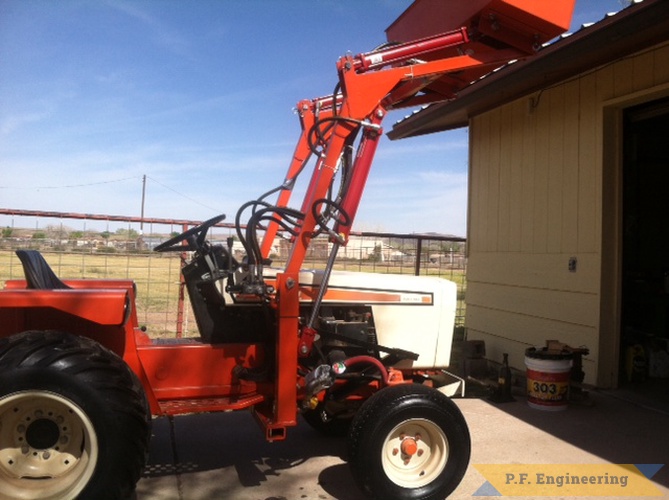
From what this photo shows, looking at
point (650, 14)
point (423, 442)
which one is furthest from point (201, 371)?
point (650, 14)

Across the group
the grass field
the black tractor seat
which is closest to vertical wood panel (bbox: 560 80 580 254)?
the grass field

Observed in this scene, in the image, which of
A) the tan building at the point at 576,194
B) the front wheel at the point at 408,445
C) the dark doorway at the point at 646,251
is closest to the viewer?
the front wheel at the point at 408,445

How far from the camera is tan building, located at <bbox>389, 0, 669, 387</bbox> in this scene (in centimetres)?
554

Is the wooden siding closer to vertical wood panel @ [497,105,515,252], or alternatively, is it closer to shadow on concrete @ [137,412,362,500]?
vertical wood panel @ [497,105,515,252]

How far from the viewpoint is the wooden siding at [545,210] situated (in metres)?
5.76

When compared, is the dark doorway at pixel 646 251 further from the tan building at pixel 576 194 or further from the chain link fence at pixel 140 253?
the chain link fence at pixel 140 253

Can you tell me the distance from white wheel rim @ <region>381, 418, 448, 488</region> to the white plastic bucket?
2.29 metres

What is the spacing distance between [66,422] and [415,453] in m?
1.85

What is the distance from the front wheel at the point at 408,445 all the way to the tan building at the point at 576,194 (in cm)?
314

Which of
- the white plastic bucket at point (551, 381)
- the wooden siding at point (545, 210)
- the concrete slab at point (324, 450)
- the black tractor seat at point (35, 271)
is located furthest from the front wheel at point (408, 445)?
the wooden siding at point (545, 210)

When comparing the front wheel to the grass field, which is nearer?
the front wheel

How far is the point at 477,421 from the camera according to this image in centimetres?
484

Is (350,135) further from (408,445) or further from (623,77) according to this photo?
(623,77)

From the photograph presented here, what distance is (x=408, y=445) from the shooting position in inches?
128
